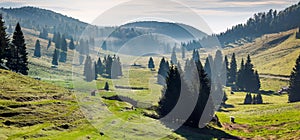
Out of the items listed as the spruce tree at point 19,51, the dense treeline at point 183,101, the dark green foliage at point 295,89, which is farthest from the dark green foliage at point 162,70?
the dense treeline at point 183,101

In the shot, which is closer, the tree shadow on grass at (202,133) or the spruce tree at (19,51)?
the tree shadow on grass at (202,133)

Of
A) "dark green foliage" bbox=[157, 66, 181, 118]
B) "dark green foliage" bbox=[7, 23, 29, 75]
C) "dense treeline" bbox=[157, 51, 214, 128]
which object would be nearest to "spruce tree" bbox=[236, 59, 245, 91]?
"dense treeline" bbox=[157, 51, 214, 128]

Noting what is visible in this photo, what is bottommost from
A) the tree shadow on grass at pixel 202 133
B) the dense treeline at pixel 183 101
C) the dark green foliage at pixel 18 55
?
the tree shadow on grass at pixel 202 133

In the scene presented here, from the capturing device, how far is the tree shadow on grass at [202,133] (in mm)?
59619

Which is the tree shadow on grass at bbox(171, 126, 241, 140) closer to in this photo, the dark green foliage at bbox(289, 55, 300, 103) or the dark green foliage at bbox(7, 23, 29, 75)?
the dark green foliage at bbox(7, 23, 29, 75)

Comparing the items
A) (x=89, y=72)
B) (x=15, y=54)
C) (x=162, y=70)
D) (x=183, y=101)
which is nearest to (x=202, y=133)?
(x=183, y=101)

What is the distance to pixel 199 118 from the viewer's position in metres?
70.6

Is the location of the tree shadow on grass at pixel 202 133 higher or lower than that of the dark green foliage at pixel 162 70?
lower

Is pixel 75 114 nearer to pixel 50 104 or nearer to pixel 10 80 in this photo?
pixel 50 104

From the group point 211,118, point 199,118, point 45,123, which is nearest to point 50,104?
point 45,123

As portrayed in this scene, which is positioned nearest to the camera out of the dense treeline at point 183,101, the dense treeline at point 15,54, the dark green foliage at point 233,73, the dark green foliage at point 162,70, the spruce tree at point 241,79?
the dense treeline at point 183,101

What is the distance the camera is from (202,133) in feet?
214

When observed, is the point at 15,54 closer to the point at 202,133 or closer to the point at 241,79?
the point at 202,133

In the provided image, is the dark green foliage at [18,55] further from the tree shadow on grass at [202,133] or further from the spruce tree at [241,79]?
the spruce tree at [241,79]
